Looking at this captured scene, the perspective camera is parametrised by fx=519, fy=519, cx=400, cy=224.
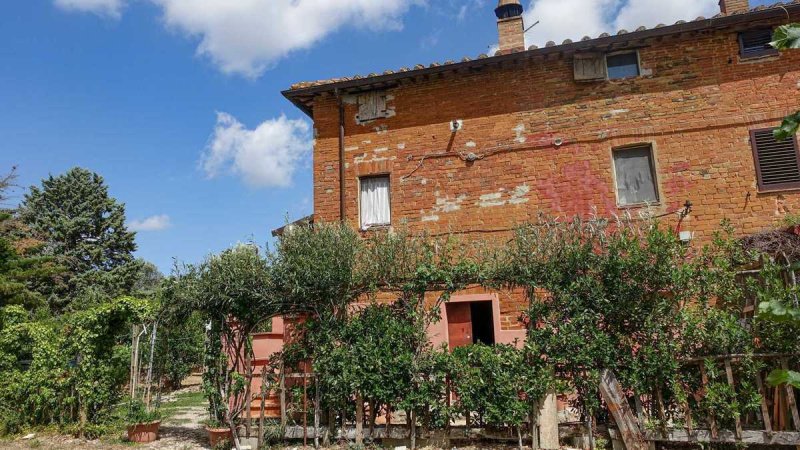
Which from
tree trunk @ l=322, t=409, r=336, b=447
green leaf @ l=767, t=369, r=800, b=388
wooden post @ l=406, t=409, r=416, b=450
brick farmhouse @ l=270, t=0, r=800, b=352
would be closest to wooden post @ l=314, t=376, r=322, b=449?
tree trunk @ l=322, t=409, r=336, b=447

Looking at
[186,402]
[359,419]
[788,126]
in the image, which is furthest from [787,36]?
[186,402]

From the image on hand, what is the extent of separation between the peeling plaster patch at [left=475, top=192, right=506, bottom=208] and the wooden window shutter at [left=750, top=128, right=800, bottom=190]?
535 centimetres

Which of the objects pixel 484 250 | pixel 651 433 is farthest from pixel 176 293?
pixel 651 433

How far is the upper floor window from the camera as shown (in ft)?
37.2

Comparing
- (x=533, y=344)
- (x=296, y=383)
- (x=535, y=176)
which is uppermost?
(x=535, y=176)

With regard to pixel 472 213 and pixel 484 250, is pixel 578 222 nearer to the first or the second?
pixel 484 250

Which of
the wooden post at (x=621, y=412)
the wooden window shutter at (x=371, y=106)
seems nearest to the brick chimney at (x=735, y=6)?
the wooden window shutter at (x=371, y=106)

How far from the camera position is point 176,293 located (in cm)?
907

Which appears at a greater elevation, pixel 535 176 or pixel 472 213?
pixel 535 176

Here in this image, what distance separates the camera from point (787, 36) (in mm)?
2375

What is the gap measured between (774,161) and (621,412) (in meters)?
7.30

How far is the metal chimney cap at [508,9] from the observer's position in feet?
45.4

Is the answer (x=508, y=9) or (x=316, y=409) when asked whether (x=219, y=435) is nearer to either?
(x=316, y=409)

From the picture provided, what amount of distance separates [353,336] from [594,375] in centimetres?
364
